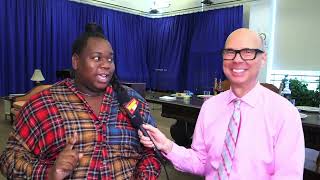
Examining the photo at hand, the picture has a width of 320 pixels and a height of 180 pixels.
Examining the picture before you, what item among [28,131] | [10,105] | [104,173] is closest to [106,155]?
[104,173]

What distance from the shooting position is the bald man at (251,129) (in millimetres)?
1042

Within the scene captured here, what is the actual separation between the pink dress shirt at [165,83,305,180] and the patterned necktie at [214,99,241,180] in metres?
0.02

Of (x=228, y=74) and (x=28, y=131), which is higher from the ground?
(x=228, y=74)

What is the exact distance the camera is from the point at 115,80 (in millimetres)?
1391

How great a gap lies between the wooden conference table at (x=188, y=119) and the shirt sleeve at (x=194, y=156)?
1.27m

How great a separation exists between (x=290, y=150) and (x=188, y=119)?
81.6 inches

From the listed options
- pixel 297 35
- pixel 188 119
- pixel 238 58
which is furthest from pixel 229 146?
pixel 297 35

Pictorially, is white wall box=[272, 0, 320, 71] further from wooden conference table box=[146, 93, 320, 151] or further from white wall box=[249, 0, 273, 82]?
wooden conference table box=[146, 93, 320, 151]

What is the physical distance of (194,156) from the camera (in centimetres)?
130

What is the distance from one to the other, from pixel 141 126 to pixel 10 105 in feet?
17.0

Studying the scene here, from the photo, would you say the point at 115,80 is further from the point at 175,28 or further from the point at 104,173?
the point at 175,28

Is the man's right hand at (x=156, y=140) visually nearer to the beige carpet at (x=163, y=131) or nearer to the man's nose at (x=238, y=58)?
the man's nose at (x=238, y=58)

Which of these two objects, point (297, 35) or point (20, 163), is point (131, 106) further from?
point (297, 35)

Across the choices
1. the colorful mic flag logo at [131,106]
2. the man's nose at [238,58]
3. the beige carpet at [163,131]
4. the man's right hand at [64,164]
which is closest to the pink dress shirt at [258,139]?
the man's nose at [238,58]
